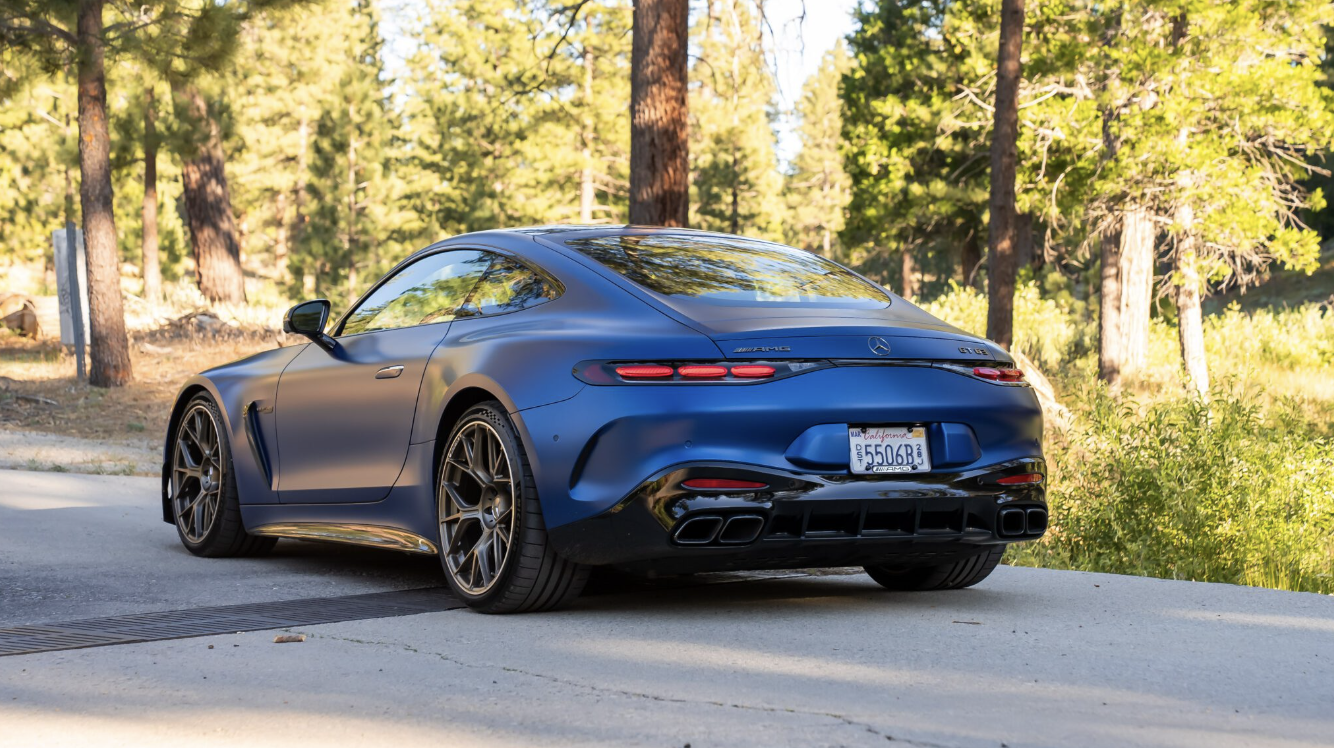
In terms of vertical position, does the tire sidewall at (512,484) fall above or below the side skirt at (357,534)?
above

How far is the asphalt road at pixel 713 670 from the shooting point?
3.52 meters

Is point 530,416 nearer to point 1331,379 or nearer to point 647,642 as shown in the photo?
point 647,642

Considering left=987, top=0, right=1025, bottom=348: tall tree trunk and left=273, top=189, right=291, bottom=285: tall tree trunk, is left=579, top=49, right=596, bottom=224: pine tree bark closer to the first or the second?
left=273, top=189, right=291, bottom=285: tall tree trunk

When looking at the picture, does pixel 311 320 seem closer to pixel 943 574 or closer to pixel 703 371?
pixel 703 371

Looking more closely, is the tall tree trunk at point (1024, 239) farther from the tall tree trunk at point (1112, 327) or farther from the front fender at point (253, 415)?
the front fender at point (253, 415)

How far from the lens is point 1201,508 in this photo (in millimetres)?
8234

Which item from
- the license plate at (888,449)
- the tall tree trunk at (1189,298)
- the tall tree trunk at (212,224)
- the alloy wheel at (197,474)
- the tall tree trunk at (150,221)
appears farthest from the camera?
the tall tree trunk at (212,224)

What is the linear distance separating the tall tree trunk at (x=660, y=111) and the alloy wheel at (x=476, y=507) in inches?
312

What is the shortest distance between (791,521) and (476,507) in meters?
1.23

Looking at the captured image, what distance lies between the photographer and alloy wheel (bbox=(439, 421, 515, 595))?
200 inches

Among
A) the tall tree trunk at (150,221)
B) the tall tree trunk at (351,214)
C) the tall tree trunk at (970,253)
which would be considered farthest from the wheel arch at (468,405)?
the tall tree trunk at (351,214)

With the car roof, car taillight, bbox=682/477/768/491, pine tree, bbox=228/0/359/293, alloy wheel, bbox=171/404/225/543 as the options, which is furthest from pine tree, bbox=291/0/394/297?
car taillight, bbox=682/477/768/491

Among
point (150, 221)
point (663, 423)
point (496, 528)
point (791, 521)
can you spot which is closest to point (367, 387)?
point (496, 528)

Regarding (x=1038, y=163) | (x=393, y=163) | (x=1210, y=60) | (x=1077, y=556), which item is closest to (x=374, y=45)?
(x=393, y=163)
